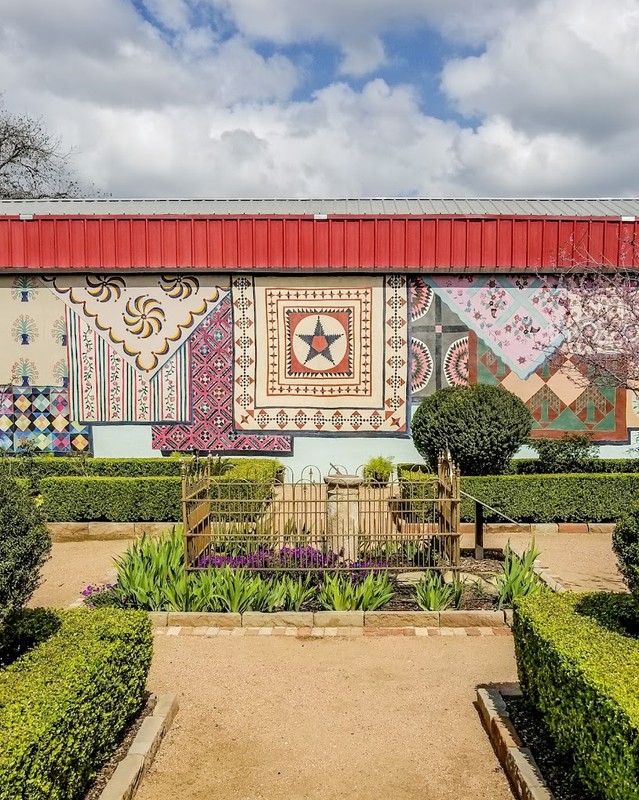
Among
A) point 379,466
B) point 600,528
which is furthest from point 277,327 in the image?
point 600,528

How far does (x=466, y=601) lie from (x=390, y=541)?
1.43m

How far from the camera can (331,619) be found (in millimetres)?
6359

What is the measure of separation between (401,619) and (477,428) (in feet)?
15.4

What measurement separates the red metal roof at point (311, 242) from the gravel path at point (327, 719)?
854cm

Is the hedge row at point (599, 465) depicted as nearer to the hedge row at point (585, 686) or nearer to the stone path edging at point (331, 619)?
the stone path edging at point (331, 619)

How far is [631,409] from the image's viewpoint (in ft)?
43.1

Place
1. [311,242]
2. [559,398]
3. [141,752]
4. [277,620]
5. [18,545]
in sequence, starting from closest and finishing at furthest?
[18,545] → [141,752] → [277,620] → [559,398] → [311,242]

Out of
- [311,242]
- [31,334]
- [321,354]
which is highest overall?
[311,242]

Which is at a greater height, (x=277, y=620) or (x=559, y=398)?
(x=559, y=398)

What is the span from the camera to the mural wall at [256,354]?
13.1 m

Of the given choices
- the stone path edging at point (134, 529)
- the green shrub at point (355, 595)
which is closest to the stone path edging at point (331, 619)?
the green shrub at point (355, 595)

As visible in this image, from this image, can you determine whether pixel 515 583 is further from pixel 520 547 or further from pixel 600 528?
pixel 600 528

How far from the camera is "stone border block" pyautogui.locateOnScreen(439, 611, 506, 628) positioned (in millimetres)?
6387

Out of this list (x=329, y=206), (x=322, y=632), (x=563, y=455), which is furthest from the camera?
(x=329, y=206)
